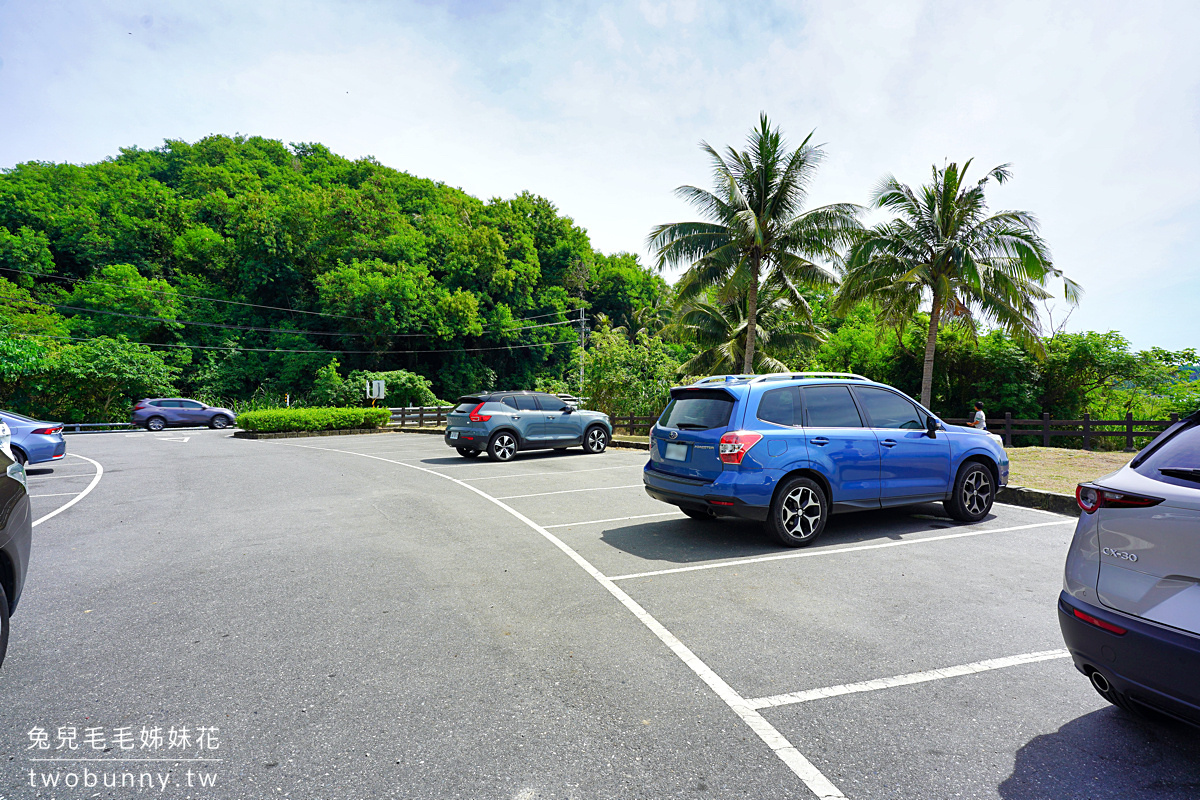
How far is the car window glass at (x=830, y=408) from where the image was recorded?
680 cm

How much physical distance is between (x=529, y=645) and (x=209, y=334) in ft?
166

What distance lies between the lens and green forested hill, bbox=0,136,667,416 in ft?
145

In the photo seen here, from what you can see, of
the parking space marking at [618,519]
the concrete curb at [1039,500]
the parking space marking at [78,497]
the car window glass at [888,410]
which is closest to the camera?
the car window glass at [888,410]

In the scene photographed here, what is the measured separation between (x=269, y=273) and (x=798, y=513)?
51.8 m

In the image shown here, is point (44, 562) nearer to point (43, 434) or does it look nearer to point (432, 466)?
point (432, 466)

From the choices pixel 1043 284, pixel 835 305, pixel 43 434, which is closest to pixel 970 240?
pixel 1043 284

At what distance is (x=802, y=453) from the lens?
6.50m

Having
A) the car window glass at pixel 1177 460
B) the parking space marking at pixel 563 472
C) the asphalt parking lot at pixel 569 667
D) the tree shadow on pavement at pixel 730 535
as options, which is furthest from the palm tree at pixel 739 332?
the car window glass at pixel 1177 460

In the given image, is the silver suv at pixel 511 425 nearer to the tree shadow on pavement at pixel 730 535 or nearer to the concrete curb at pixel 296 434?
the tree shadow on pavement at pixel 730 535

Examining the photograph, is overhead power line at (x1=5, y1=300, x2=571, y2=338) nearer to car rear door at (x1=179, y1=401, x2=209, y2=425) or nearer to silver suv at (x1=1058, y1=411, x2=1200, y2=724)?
car rear door at (x1=179, y1=401, x2=209, y2=425)

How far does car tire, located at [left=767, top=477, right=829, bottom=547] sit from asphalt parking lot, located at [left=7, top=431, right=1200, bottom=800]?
18 centimetres

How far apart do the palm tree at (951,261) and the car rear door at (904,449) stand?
14.0m

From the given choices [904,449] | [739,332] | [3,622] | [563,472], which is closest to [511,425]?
[563,472]

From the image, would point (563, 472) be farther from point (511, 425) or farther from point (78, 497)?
point (78, 497)
